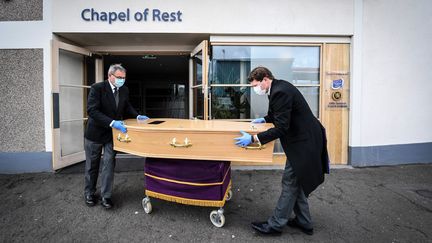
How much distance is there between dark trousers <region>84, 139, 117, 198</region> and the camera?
3092mm

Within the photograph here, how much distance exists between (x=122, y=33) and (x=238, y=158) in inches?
141

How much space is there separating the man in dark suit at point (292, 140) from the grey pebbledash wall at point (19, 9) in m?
4.39

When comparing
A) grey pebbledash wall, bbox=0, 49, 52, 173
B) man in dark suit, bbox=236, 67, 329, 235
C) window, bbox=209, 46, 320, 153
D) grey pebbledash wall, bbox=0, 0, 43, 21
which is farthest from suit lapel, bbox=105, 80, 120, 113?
grey pebbledash wall, bbox=0, 0, 43, 21

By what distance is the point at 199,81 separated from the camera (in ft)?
16.5

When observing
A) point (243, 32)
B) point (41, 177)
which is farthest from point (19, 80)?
point (243, 32)

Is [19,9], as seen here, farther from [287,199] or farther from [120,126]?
[287,199]

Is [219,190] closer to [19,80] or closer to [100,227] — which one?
[100,227]

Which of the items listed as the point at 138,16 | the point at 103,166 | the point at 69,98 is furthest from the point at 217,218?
the point at 69,98

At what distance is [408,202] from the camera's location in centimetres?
337

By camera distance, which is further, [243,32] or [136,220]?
[243,32]

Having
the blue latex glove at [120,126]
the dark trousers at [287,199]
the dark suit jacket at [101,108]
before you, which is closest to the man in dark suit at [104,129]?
the dark suit jacket at [101,108]

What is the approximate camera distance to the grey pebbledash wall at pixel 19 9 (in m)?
4.44

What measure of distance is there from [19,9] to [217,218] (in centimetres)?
499

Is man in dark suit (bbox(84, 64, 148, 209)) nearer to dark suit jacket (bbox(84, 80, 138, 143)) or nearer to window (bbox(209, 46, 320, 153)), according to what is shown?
dark suit jacket (bbox(84, 80, 138, 143))
